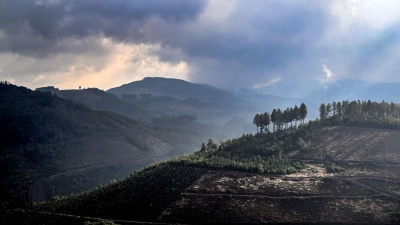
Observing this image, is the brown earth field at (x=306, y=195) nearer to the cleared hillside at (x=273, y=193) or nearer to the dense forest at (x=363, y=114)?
the cleared hillside at (x=273, y=193)

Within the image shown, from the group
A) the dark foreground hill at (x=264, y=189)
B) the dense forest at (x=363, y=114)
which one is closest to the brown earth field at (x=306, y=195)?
the dark foreground hill at (x=264, y=189)

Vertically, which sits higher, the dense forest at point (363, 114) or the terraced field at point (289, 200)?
the dense forest at point (363, 114)

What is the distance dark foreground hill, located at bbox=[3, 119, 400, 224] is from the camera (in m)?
69.8

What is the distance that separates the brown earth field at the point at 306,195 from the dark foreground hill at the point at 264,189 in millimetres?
193

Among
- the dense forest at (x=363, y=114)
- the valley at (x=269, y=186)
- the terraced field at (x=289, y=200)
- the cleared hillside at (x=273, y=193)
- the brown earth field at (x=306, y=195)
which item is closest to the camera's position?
the terraced field at (x=289, y=200)

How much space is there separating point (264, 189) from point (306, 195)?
9.68 metres

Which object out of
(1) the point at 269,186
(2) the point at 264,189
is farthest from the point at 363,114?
(2) the point at 264,189

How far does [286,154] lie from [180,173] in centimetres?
3735

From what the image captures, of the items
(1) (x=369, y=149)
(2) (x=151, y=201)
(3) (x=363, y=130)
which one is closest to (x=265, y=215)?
(2) (x=151, y=201)

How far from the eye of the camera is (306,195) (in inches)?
3002

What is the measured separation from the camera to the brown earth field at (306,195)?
68.3 metres

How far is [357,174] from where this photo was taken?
86062mm

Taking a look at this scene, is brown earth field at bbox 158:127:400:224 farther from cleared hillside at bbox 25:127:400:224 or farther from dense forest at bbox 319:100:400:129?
dense forest at bbox 319:100:400:129

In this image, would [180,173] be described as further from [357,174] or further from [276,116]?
[276,116]
